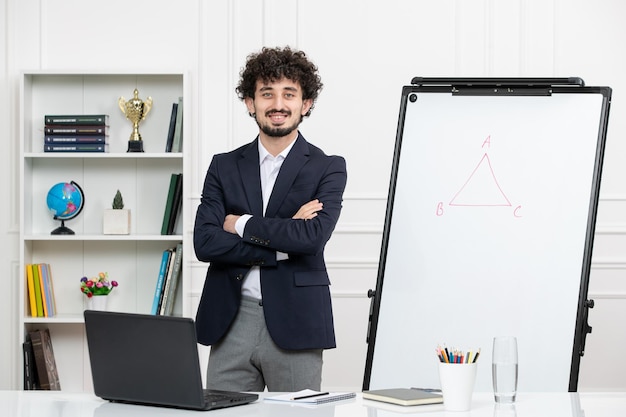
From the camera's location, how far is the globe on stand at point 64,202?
4.39m

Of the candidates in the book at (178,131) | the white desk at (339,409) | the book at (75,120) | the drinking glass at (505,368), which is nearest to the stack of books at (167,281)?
the book at (178,131)

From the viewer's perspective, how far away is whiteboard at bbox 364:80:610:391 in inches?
111

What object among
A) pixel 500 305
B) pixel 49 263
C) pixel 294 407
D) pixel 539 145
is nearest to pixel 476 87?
pixel 539 145

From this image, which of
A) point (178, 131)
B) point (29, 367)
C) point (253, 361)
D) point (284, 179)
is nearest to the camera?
point (253, 361)

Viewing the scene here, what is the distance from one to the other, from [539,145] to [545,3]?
6.03 ft

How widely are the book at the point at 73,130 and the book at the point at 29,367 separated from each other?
1.06m

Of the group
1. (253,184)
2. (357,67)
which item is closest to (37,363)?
(253,184)

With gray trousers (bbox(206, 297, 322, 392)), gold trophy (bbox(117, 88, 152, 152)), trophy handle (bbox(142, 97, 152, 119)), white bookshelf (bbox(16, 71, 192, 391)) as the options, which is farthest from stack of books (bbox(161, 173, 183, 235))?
gray trousers (bbox(206, 297, 322, 392))

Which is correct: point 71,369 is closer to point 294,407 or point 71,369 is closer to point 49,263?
point 49,263

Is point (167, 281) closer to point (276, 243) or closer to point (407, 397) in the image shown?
point (276, 243)

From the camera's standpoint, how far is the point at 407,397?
1.85 metres

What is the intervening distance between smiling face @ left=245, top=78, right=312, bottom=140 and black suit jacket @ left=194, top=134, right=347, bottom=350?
0.07 meters

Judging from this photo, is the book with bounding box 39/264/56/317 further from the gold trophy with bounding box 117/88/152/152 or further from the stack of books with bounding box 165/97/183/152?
the stack of books with bounding box 165/97/183/152

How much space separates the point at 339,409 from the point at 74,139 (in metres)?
2.97
